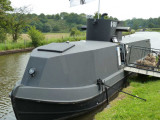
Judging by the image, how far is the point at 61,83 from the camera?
16.9ft

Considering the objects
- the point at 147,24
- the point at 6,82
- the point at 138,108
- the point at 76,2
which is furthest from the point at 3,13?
the point at 147,24

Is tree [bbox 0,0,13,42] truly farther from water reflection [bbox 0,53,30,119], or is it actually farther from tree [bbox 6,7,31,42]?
water reflection [bbox 0,53,30,119]

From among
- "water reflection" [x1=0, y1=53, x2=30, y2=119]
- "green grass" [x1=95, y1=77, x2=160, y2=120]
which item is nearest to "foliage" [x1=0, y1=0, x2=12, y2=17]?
"water reflection" [x1=0, y1=53, x2=30, y2=119]

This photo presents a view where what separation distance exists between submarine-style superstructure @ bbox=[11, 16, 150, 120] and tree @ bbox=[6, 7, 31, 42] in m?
19.7

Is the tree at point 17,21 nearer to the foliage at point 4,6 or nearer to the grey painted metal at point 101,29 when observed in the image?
the foliage at point 4,6

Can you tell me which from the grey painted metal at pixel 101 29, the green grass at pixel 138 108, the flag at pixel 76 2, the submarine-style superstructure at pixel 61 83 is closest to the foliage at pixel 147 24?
the grey painted metal at pixel 101 29

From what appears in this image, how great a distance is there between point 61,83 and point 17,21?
22186 mm

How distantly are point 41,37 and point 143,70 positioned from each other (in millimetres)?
16842

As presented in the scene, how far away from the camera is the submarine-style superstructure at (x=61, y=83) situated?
474cm

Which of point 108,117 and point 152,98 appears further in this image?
point 152,98

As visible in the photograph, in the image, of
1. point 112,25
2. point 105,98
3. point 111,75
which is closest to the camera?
point 105,98

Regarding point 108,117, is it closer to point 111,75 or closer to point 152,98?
point 152,98

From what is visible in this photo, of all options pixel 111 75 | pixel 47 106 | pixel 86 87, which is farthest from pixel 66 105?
pixel 111 75

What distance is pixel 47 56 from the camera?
5.07 metres
